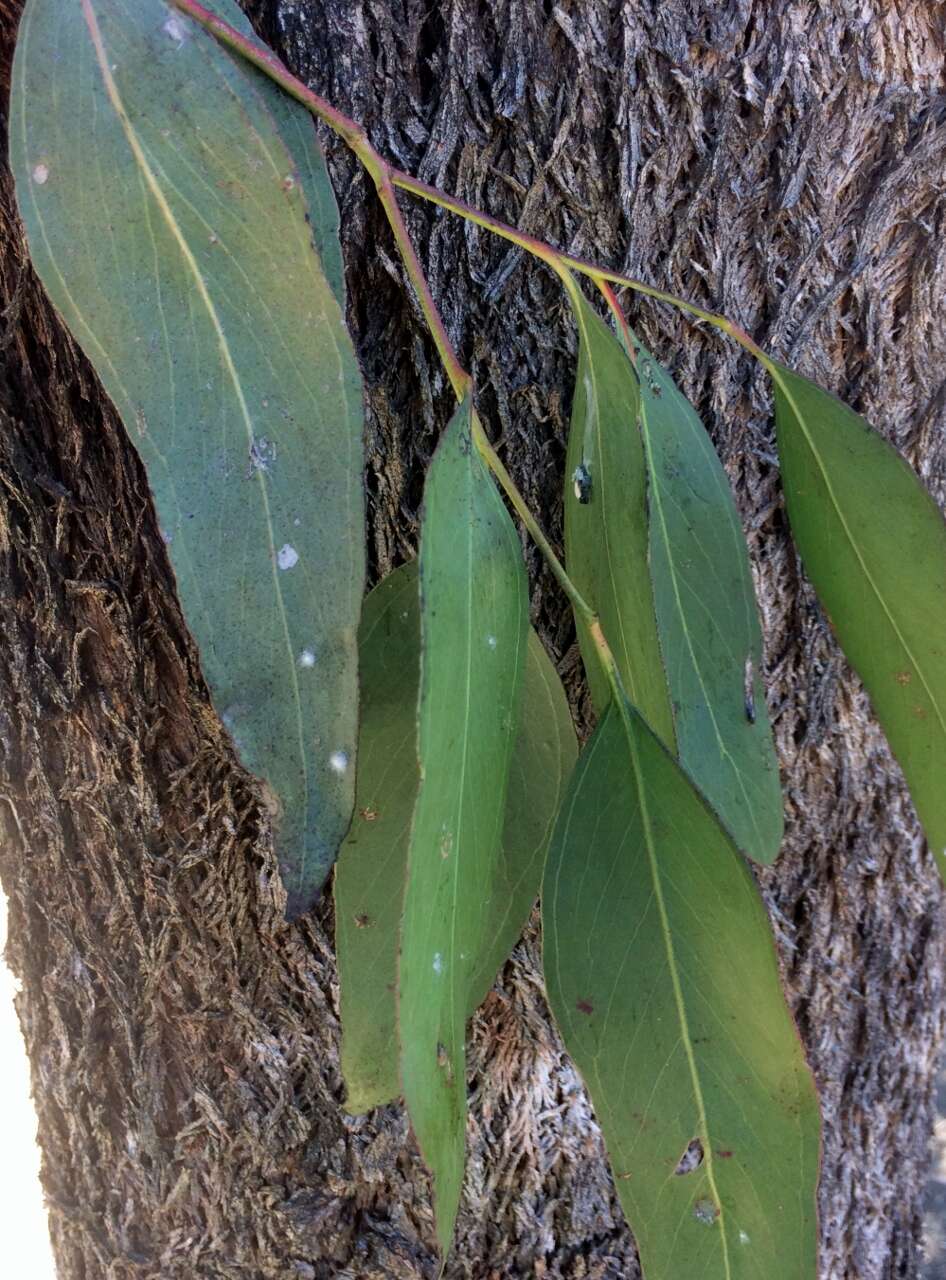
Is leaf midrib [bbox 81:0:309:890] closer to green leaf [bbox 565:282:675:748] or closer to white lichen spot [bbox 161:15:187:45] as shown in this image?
white lichen spot [bbox 161:15:187:45]

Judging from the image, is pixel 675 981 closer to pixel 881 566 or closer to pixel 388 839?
pixel 388 839

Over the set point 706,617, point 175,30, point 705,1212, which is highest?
point 175,30

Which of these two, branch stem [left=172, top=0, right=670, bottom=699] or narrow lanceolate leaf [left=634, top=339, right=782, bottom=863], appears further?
narrow lanceolate leaf [left=634, top=339, right=782, bottom=863]

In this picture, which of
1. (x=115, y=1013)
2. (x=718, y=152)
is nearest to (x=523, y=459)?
(x=718, y=152)

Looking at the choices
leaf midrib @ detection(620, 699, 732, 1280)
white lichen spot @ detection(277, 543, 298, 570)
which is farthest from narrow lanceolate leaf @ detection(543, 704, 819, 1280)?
white lichen spot @ detection(277, 543, 298, 570)

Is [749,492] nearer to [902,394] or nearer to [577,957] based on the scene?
[902,394]

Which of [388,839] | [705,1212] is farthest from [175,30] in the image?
[705,1212]

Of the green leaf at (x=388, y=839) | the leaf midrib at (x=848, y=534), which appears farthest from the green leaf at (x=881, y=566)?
the green leaf at (x=388, y=839)
